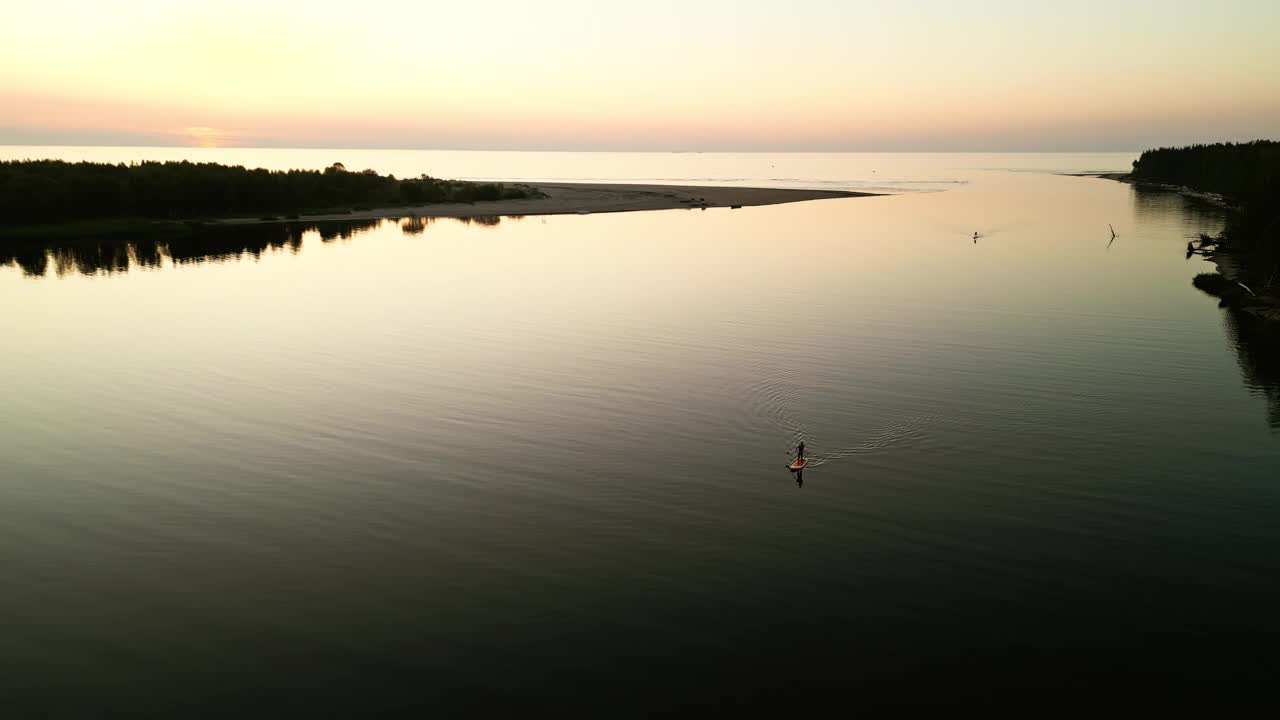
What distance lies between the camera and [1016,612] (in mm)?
18500

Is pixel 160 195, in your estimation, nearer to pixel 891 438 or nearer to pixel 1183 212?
pixel 891 438

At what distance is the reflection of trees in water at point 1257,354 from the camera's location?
3619cm

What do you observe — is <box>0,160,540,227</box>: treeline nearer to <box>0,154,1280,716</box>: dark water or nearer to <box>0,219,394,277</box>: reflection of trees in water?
<box>0,219,394,277</box>: reflection of trees in water

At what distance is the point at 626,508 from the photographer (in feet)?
79.0

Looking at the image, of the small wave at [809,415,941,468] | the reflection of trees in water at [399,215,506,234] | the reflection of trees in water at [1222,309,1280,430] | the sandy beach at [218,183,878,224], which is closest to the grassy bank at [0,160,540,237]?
the sandy beach at [218,183,878,224]

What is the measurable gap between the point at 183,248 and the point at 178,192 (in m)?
33.6

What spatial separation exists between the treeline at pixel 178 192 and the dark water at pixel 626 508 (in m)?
67.1

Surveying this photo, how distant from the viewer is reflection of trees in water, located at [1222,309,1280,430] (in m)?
36.2

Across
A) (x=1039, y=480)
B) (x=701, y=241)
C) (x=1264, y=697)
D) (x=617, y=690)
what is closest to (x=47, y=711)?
(x=617, y=690)

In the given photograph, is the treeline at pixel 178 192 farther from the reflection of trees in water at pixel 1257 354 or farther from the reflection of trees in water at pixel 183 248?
the reflection of trees in water at pixel 1257 354

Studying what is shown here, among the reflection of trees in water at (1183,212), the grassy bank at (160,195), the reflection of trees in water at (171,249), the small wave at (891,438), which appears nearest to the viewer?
the small wave at (891,438)

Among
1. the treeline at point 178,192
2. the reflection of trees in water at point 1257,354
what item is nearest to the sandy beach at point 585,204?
the treeline at point 178,192

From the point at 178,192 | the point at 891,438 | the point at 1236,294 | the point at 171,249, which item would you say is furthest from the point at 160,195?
the point at 1236,294

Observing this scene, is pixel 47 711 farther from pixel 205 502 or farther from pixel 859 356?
pixel 859 356
